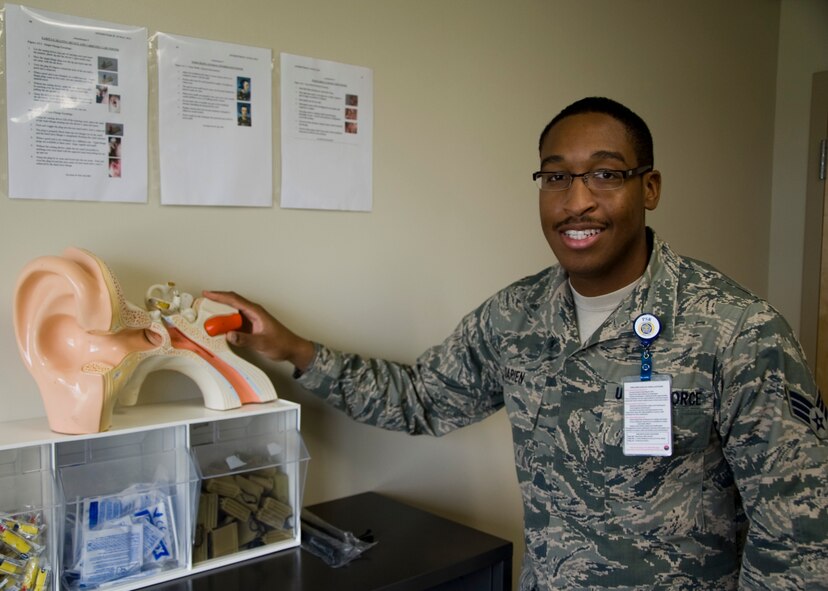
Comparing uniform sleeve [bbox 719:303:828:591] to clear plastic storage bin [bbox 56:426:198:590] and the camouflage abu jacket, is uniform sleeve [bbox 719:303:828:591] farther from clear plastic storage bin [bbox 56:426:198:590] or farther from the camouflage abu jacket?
clear plastic storage bin [bbox 56:426:198:590]

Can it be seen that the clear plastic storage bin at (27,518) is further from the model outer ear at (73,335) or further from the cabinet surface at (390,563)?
the cabinet surface at (390,563)

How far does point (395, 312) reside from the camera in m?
1.97

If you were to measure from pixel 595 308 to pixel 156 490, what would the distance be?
3.04ft

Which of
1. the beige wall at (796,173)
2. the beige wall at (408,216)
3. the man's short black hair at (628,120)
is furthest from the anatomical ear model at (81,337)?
the beige wall at (796,173)

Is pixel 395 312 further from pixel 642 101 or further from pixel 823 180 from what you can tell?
pixel 823 180

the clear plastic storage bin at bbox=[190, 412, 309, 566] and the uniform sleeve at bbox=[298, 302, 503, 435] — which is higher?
the uniform sleeve at bbox=[298, 302, 503, 435]

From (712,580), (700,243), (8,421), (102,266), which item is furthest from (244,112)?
(700,243)

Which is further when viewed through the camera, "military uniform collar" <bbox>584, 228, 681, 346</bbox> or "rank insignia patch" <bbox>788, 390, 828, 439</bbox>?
"military uniform collar" <bbox>584, 228, 681, 346</bbox>

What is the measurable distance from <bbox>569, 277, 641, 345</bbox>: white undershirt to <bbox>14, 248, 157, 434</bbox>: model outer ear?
35.2 inches

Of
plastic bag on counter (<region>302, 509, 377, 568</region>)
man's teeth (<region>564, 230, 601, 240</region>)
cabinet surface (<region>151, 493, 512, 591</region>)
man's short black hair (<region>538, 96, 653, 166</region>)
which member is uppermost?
man's short black hair (<region>538, 96, 653, 166</region>)

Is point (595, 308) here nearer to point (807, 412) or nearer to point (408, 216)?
point (807, 412)

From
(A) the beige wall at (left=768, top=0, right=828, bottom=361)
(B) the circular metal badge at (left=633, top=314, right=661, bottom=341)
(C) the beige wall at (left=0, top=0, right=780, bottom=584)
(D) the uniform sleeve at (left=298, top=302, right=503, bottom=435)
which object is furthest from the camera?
(A) the beige wall at (left=768, top=0, right=828, bottom=361)

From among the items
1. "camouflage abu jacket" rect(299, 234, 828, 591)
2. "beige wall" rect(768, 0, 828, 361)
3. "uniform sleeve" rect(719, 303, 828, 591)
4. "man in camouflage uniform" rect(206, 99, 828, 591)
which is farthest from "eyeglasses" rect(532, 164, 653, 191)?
"beige wall" rect(768, 0, 828, 361)

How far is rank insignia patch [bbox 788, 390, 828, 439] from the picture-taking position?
4.17ft
